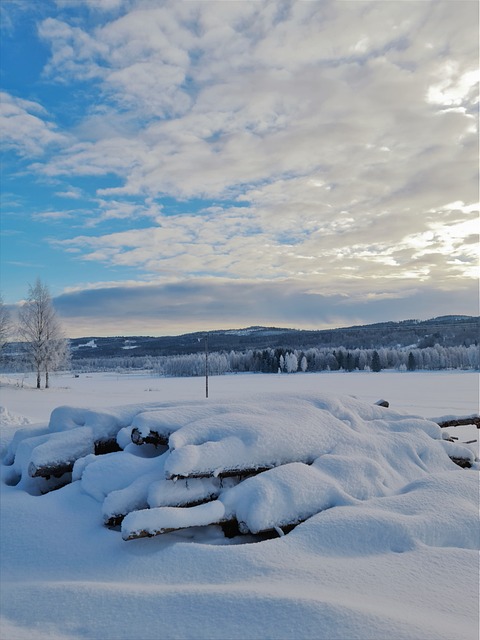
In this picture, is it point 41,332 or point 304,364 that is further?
point 304,364

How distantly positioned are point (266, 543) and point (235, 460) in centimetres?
115

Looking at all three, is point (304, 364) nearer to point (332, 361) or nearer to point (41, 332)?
point (332, 361)

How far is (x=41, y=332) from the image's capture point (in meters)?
44.0

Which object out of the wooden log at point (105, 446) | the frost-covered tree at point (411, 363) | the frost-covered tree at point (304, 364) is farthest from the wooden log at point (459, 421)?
the frost-covered tree at point (411, 363)

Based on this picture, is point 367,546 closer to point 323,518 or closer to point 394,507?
point 323,518

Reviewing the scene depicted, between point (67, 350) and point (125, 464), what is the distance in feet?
140

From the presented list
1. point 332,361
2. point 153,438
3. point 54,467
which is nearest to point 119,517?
point 153,438

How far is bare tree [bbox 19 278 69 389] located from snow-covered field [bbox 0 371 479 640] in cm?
3866

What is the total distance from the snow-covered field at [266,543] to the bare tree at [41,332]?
127 feet

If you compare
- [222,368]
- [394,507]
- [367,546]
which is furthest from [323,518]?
[222,368]

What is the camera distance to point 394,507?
17.3 ft

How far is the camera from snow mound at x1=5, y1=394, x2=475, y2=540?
16.7ft

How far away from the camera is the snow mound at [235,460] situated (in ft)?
16.7

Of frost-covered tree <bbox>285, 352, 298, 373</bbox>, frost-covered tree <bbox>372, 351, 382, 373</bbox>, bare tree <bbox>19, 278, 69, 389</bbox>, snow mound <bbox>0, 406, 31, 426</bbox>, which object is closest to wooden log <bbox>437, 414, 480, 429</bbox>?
snow mound <bbox>0, 406, 31, 426</bbox>
